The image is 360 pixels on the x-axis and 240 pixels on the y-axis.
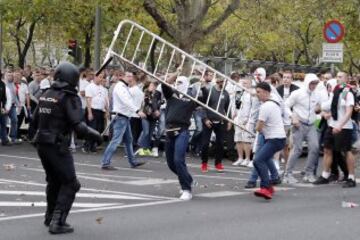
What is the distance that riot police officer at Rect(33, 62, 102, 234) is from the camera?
9.29 m

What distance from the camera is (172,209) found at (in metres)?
11.3

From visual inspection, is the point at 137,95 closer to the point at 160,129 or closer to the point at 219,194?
the point at 160,129

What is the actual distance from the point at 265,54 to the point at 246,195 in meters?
52.2

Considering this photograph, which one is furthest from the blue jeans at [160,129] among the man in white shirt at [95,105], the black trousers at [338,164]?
the black trousers at [338,164]

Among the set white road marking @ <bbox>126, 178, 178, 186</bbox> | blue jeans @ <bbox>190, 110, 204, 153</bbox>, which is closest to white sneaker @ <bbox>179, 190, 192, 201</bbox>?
white road marking @ <bbox>126, 178, 178, 186</bbox>

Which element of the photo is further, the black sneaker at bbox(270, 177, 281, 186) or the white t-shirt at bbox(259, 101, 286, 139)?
the black sneaker at bbox(270, 177, 281, 186)

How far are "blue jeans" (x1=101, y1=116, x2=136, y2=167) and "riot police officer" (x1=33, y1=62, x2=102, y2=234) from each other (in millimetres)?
6493

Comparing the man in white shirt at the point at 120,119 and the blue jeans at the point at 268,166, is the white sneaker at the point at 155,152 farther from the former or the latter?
the blue jeans at the point at 268,166

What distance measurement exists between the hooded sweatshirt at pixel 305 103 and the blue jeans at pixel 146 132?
5.17m

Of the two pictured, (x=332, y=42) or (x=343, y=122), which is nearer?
(x=343, y=122)

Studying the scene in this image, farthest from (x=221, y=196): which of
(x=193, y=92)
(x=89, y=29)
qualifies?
(x=89, y=29)

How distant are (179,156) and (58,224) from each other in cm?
325

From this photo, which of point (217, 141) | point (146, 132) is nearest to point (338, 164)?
point (217, 141)

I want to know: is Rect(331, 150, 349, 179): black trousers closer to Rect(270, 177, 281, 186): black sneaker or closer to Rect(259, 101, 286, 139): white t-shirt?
Rect(270, 177, 281, 186): black sneaker
